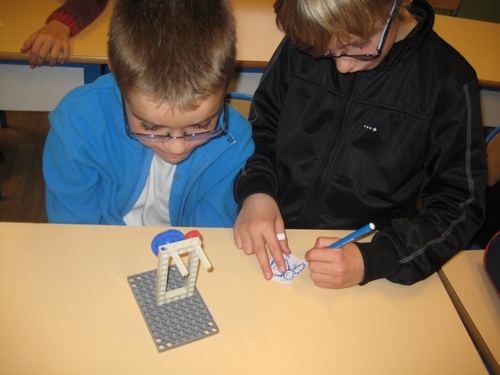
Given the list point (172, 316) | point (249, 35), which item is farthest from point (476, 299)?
point (249, 35)

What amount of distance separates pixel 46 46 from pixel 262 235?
1.06m

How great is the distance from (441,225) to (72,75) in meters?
1.40

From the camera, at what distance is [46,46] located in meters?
1.58

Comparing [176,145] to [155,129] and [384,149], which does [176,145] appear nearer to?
[155,129]

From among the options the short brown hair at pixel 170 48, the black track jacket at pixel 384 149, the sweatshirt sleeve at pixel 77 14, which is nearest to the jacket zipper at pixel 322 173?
the black track jacket at pixel 384 149

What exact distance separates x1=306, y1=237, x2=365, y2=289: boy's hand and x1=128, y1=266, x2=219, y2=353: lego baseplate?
0.23 m

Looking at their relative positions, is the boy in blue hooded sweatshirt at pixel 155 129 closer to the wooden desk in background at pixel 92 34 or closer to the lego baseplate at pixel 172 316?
the lego baseplate at pixel 172 316

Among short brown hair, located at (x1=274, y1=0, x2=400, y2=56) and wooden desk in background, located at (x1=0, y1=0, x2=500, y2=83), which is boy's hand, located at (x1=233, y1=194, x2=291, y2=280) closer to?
short brown hair, located at (x1=274, y1=0, x2=400, y2=56)

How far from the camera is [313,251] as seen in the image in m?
0.97

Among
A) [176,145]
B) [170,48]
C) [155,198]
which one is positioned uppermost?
[170,48]

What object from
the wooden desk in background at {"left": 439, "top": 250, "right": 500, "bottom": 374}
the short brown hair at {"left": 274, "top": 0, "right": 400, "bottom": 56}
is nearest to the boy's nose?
the short brown hair at {"left": 274, "top": 0, "right": 400, "bottom": 56}

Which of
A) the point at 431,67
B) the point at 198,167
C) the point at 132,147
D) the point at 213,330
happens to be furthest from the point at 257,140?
the point at 213,330

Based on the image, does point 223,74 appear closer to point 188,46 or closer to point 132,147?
point 188,46

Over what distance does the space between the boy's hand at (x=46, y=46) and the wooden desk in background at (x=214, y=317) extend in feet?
2.71
